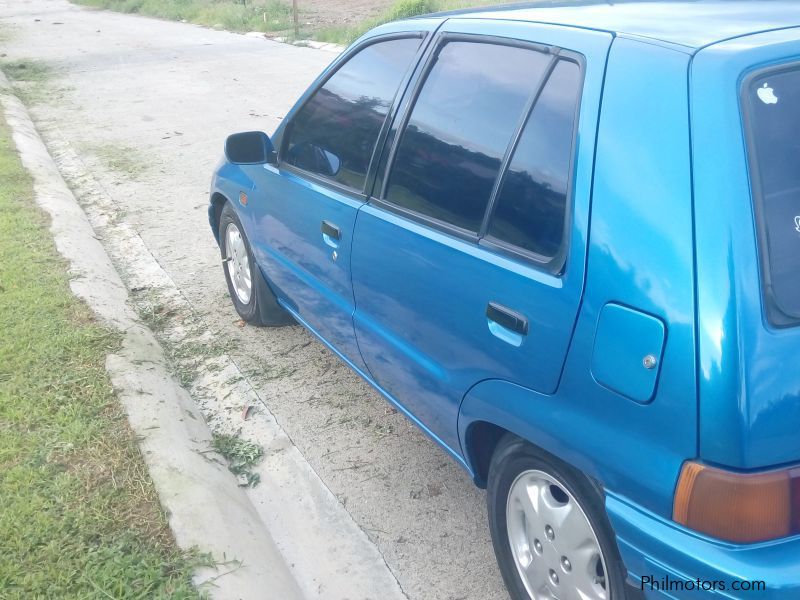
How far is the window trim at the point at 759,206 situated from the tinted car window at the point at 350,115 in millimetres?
1469

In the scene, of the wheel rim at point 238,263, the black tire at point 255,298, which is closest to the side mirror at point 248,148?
the black tire at point 255,298

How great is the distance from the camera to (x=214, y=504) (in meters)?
3.19

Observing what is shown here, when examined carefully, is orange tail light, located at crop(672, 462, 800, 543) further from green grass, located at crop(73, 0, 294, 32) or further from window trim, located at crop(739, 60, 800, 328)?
green grass, located at crop(73, 0, 294, 32)

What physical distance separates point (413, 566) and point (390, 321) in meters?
0.90

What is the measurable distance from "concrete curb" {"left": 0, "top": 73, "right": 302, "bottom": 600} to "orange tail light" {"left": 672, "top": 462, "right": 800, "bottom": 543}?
1.54 m

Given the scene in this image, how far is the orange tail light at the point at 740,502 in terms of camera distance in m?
1.82

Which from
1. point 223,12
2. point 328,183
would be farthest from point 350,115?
point 223,12

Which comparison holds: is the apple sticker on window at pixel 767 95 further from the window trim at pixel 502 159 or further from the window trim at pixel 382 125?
the window trim at pixel 382 125

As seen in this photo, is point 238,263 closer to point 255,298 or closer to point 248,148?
point 255,298

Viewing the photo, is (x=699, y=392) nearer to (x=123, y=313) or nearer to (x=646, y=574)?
(x=646, y=574)

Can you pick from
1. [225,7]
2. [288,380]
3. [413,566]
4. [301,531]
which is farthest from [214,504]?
[225,7]

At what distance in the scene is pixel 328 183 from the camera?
3541 mm

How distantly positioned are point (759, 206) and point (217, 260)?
4.88 metres

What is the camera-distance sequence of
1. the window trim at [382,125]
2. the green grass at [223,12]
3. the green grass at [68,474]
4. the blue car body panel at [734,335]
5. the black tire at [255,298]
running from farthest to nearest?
the green grass at [223,12] → the black tire at [255,298] → the window trim at [382,125] → the green grass at [68,474] → the blue car body panel at [734,335]
